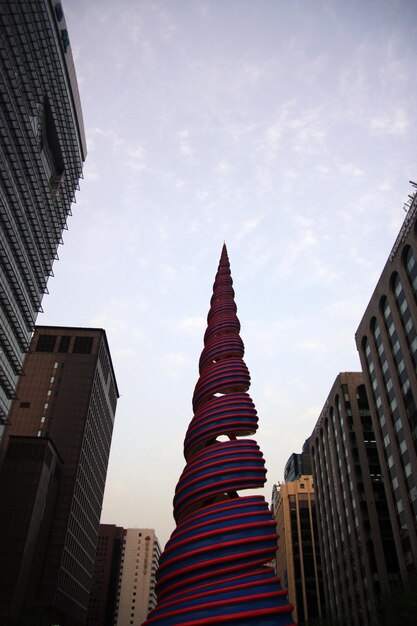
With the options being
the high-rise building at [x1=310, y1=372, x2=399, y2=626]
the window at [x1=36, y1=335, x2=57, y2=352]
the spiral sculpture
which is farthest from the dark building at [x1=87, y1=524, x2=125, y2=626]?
the spiral sculpture

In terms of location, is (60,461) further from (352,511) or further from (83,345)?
(352,511)

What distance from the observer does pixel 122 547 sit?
189 meters

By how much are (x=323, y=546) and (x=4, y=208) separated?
65.6 metres

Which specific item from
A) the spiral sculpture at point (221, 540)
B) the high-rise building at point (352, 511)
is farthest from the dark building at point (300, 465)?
the spiral sculpture at point (221, 540)

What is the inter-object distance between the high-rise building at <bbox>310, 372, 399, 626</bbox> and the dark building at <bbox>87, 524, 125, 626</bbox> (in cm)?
11248

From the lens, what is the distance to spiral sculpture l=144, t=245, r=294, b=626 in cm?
2264

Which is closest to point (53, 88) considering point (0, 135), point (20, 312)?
point (0, 135)

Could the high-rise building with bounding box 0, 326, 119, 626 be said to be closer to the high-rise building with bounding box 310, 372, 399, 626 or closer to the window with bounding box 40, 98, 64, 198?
the window with bounding box 40, 98, 64, 198

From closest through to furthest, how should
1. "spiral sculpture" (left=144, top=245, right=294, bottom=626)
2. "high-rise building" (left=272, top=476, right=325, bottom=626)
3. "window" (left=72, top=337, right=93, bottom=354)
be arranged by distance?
"spiral sculpture" (left=144, top=245, right=294, bottom=626) → "high-rise building" (left=272, top=476, right=325, bottom=626) → "window" (left=72, top=337, right=93, bottom=354)

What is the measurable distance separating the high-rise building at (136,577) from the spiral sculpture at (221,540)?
6824 inches

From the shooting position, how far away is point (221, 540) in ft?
81.0

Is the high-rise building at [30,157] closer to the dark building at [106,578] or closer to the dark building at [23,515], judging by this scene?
the dark building at [23,515]

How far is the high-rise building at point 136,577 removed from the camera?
594ft

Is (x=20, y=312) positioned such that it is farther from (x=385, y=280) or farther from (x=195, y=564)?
(x=195, y=564)
